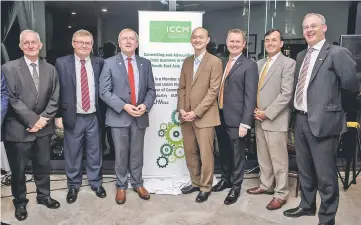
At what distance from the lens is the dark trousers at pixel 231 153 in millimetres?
3496

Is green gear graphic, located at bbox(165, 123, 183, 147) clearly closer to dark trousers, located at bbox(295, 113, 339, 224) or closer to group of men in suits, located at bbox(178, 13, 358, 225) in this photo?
group of men in suits, located at bbox(178, 13, 358, 225)

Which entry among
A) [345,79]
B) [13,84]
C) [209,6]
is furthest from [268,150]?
[13,84]

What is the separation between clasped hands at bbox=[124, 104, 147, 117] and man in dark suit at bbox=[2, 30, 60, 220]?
0.68m

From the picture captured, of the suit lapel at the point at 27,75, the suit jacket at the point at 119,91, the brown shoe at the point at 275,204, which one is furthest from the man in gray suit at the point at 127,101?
the brown shoe at the point at 275,204

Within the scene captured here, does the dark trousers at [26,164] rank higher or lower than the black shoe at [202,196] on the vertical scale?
higher

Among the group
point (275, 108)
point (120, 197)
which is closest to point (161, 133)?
point (120, 197)

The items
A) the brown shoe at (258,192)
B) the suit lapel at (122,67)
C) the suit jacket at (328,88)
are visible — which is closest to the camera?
the suit jacket at (328,88)

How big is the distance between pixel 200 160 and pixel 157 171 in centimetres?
62

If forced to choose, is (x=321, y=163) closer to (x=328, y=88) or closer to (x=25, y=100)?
(x=328, y=88)

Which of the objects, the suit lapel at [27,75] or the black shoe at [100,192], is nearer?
the suit lapel at [27,75]

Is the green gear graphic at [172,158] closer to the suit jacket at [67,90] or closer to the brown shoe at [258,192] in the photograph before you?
the brown shoe at [258,192]

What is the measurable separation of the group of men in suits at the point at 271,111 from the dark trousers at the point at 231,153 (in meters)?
0.01

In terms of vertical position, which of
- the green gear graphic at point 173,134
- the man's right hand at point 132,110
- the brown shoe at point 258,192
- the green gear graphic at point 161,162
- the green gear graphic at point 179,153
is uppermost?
the man's right hand at point 132,110

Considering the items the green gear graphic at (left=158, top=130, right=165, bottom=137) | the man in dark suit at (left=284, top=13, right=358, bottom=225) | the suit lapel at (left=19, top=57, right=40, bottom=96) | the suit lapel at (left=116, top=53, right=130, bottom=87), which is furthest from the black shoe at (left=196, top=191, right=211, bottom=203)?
the suit lapel at (left=19, top=57, right=40, bottom=96)
